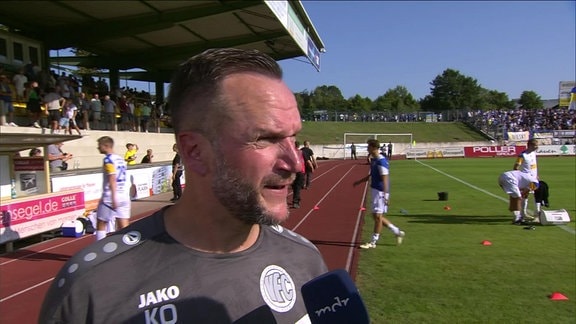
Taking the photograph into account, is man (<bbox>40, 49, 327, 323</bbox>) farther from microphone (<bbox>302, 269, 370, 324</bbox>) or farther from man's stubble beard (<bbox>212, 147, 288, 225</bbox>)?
microphone (<bbox>302, 269, 370, 324</bbox>)

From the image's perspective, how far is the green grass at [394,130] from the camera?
5829 cm

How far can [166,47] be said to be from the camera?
29.0 metres

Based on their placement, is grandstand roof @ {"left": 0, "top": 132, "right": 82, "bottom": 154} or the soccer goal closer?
grandstand roof @ {"left": 0, "top": 132, "right": 82, "bottom": 154}

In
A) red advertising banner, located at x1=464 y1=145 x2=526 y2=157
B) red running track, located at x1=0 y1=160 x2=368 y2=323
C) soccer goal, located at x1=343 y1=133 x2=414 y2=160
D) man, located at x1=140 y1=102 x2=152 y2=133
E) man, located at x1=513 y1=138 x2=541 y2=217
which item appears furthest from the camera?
soccer goal, located at x1=343 y1=133 x2=414 y2=160

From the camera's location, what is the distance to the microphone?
1.20 meters

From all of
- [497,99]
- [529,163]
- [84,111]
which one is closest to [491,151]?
[529,163]

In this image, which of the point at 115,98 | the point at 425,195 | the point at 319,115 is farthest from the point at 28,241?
the point at 319,115

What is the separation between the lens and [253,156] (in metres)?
1.33

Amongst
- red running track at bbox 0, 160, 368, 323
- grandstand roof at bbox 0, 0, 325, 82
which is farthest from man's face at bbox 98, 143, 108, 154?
grandstand roof at bbox 0, 0, 325, 82

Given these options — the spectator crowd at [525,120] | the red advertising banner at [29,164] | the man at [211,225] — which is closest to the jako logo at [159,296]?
the man at [211,225]

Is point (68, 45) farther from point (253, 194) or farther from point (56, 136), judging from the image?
point (253, 194)

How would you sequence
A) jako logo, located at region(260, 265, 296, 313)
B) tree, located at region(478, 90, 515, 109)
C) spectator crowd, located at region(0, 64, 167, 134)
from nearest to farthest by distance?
jako logo, located at region(260, 265, 296, 313)
spectator crowd, located at region(0, 64, 167, 134)
tree, located at region(478, 90, 515, 109)

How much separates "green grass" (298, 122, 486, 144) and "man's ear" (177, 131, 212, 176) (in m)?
53.8

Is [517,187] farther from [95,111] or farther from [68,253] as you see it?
[95,111]
